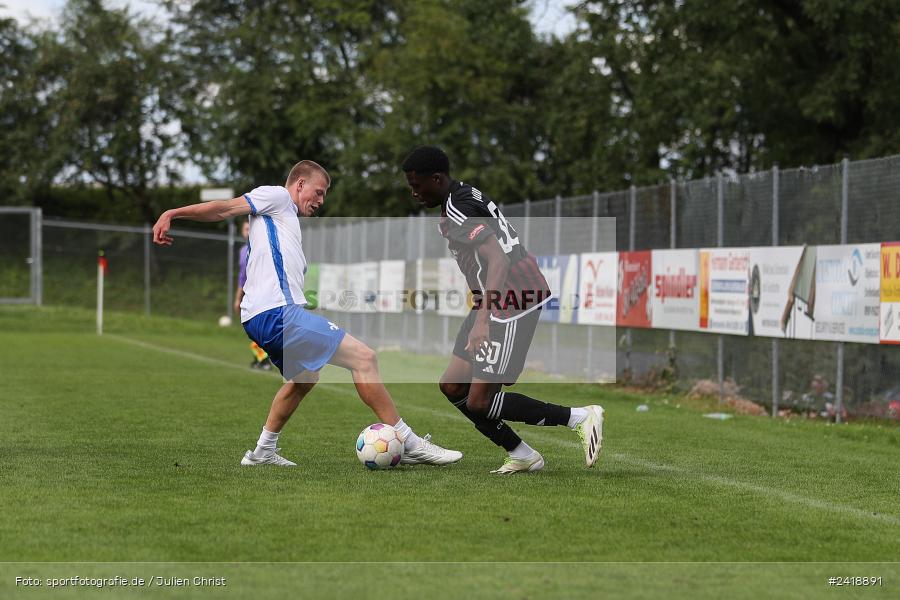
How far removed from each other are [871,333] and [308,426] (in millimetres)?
5426

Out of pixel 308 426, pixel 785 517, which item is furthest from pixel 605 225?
pixel 785 517

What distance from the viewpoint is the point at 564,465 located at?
356 inches

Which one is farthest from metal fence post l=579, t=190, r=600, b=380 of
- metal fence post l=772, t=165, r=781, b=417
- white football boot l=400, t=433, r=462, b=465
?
white football boot l=400, t=433, r=462, b=465

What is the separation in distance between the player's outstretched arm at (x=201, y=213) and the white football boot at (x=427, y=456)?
6.18 ft

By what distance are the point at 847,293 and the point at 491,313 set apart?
622 centimetres

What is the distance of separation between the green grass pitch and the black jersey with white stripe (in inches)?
42.9

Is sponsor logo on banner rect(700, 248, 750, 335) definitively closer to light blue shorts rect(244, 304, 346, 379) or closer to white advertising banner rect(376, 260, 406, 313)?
light blue shorts rect(244, 304, 346, 379)

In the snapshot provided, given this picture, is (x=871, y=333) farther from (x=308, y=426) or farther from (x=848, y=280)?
(x=308, y=426)

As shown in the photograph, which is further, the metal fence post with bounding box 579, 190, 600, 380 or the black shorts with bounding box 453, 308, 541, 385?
the metal fence post with bounding box 579, 190, 600, 380

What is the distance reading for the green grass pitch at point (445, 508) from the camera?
536 centimetres

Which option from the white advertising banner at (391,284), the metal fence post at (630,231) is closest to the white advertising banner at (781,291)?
the metal fence post at (630,231)

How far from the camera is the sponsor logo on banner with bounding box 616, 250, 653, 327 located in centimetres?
1744

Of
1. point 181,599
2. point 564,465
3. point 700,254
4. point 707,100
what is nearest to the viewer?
point 181,599

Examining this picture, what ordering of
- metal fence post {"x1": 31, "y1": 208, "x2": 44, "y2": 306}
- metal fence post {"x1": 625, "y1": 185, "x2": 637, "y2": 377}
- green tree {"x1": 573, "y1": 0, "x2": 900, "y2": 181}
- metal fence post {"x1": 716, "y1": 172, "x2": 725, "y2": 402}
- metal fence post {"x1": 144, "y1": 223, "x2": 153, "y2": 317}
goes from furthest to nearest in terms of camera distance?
metal fence post {"x1": 144, "y1": 223, "x2": 153, "y2": 317}
metal fence post {"x1": 31, "y1": 208, "x2": 44, "y2": 306}
green tree {"x1": 573, "y1": 0, "x2": 900, "y2": 181}
metal fence post {"x1": 625, "y1": 185, "x2": 637, "y2": 377}
metal fence post {"x1": 716, "y1": 172, "x2": 725, "y2": 402}
